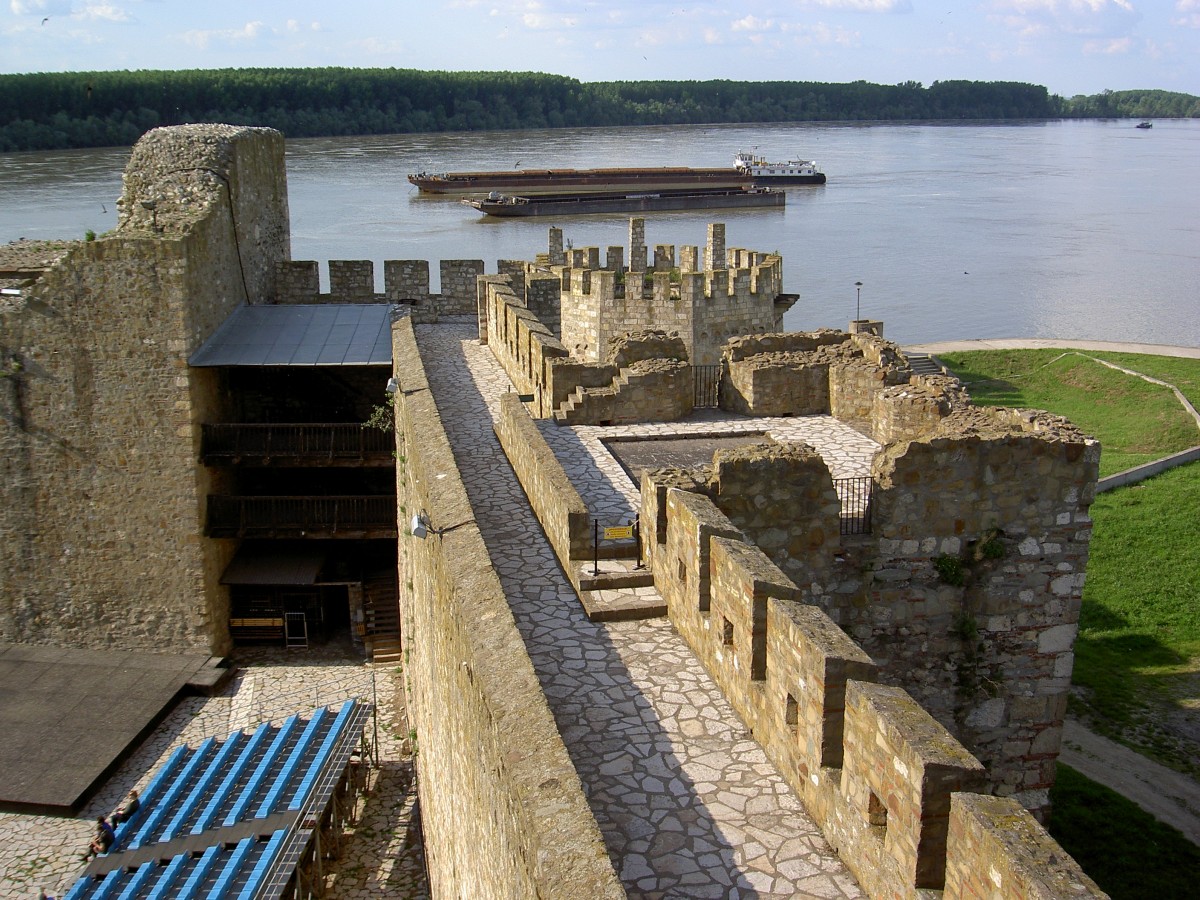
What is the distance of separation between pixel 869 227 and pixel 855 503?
160ft

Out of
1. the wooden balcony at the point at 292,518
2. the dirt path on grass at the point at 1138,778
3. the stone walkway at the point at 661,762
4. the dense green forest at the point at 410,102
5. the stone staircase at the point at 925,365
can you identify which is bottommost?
the dirt path on grass at the point at 1138,778

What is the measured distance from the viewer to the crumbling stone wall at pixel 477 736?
4098mm

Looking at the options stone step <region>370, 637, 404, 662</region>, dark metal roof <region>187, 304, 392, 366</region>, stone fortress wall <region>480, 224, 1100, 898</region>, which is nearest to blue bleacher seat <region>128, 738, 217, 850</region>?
stone step <region>370, 637, 404, 662</region>

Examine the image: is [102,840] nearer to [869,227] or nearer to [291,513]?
[291,513]

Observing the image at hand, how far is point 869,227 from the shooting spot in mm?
54531

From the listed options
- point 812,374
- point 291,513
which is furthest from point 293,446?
point 812,374

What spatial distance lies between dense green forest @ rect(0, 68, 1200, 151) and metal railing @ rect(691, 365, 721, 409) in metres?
34.5

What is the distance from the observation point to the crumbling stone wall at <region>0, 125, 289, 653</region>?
15156 millimetres

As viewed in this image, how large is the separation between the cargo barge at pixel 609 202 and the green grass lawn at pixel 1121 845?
43.7 m

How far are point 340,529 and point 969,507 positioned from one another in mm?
10497

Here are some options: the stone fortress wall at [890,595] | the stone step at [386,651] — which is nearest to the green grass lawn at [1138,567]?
the stone fortress wall at [890,595]

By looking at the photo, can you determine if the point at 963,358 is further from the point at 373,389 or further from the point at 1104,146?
the point at 1104,146

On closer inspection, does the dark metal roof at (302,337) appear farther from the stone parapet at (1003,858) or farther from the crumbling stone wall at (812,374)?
the stone parapet at (1003,858)

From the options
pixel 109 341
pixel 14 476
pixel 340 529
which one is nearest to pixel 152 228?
pixel 109 341
